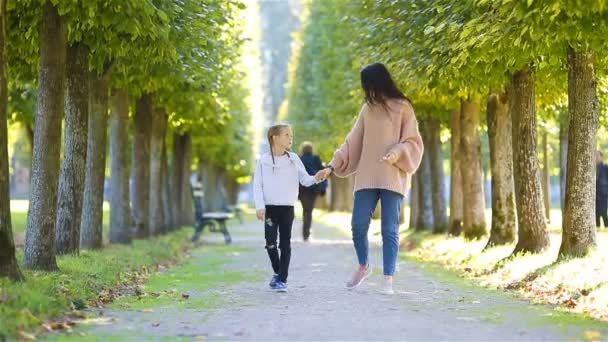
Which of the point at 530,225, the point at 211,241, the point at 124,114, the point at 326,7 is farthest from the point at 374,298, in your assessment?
the point at 326,7

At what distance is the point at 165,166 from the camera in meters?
28.8

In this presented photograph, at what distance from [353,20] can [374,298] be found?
40.9 ft

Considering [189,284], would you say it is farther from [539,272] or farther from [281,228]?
[539,272]

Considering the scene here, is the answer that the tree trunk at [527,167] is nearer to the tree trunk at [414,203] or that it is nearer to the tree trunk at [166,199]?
the tree trunk at [414,203]

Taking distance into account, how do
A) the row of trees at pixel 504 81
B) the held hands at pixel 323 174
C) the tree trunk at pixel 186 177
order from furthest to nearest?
the tree trunk at pixel 186 177 → the row of trees at pixel 504 81 → the held hands at pixel 323 174

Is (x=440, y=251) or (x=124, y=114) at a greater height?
(x=124, y=114)

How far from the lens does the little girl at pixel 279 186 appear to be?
11250mm

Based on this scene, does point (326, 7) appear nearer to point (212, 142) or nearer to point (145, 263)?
point (212, 142)

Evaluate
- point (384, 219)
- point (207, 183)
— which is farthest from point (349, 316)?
point (207, 183)

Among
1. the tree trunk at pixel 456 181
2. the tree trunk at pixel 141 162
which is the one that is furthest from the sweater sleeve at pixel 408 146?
the tree trunk at pixel 141 162

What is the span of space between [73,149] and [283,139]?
14.4ft

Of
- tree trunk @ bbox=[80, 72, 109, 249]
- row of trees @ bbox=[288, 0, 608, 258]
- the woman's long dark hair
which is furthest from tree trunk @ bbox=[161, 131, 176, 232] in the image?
the woman's long dark hair

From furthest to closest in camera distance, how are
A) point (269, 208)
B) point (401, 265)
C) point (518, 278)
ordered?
point (401, 265)
point (518, 278)
point (269, 208)

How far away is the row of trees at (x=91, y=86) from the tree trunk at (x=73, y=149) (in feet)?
0.05
